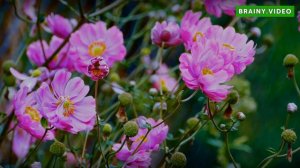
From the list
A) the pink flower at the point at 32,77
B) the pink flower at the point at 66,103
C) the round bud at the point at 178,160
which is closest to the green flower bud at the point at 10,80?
the pink flower at the point at 32,77

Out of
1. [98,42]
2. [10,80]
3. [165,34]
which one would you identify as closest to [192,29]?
[165,34]

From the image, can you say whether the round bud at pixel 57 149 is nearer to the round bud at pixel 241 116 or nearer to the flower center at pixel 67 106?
the flower center at pixel 67 106

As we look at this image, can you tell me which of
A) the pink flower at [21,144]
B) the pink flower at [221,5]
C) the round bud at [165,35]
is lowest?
the pink flower at [21,144]

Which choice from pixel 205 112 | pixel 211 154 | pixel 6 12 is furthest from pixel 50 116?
pixel 211 154

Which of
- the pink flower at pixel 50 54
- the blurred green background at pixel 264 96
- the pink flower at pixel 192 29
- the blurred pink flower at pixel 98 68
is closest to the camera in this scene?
the blurred pink flower at pixel 98 68

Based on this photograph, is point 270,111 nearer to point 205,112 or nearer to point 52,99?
point 205,112

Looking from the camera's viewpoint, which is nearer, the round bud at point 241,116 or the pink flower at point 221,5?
the round bud at point 241,116

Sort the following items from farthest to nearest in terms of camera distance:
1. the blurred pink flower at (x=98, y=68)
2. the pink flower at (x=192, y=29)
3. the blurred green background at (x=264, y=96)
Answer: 1. the blurred green background at (x=264, y=96)
2. the pink flower at (x=192, y=29)
3. the blurred pink flower at (x=98, y=68)

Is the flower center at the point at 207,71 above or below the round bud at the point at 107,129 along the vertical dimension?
above
